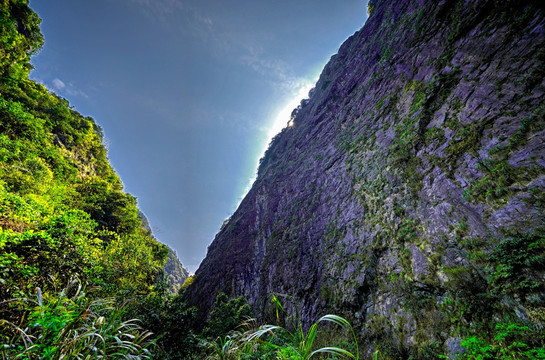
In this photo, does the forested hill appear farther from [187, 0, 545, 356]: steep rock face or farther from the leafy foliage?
[187, 0, 545, 356]: steep rock face

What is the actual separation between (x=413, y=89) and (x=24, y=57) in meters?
19.5

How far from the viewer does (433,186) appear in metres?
5.05

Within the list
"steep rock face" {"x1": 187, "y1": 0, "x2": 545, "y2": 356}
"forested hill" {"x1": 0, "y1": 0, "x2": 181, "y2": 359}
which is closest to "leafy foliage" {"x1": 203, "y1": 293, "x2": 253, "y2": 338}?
"steep rock face" {"x1": 187, "y1": 0, "x2": 545, "y2": 356}

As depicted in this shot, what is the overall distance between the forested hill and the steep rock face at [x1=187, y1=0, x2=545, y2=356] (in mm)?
5176

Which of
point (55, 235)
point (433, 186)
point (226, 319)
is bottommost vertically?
point (226, 319)

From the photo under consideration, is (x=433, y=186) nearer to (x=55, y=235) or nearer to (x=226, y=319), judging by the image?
(x=226, y=319)

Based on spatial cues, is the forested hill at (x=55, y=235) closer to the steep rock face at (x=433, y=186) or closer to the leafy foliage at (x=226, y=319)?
the leafy foliage at (x=226, y=319)

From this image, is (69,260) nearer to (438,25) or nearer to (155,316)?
(155,316)

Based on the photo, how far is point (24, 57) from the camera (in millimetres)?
10766

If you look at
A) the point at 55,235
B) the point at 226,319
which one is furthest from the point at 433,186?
the point at 55,235

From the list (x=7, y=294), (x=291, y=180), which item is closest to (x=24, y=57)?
(x=7, y=294)

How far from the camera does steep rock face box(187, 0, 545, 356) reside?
3.48 m

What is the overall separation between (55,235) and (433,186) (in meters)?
9.44

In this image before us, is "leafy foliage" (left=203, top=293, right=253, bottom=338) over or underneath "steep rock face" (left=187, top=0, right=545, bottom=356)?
underneath
